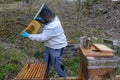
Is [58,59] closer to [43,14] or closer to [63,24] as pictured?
[43,14]

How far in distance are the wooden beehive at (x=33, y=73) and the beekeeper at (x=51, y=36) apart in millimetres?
458

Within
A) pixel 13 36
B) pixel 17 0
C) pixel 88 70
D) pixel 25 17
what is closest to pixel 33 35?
pixel 88 70

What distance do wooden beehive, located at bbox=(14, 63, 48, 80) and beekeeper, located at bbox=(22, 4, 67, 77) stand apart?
18.0 inches

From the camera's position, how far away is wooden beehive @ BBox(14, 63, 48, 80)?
11.5 ft

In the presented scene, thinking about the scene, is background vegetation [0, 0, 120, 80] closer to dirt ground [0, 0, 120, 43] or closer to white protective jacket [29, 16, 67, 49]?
dirt ground [0, 0, 120, 43]

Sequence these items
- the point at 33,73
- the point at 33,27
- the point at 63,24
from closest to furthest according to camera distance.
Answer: the point at 33,73 → the point at 33,27 → the point at 63,24

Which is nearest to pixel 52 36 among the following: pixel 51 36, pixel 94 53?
pixel 51 36

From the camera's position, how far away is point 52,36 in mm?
4332

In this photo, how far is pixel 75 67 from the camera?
5.50 m

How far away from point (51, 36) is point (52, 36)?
0.9 inches

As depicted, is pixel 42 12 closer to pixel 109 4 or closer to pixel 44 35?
pixel 44 35

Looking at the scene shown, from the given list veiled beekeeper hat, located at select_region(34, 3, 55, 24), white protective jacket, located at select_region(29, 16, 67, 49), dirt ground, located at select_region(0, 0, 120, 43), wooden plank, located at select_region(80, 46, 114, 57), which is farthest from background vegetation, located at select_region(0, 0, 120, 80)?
wooden plank, located at select_region(80, 46, 114, 57)

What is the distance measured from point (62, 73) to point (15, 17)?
12.5 ft

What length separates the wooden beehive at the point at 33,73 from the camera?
11.5ft
